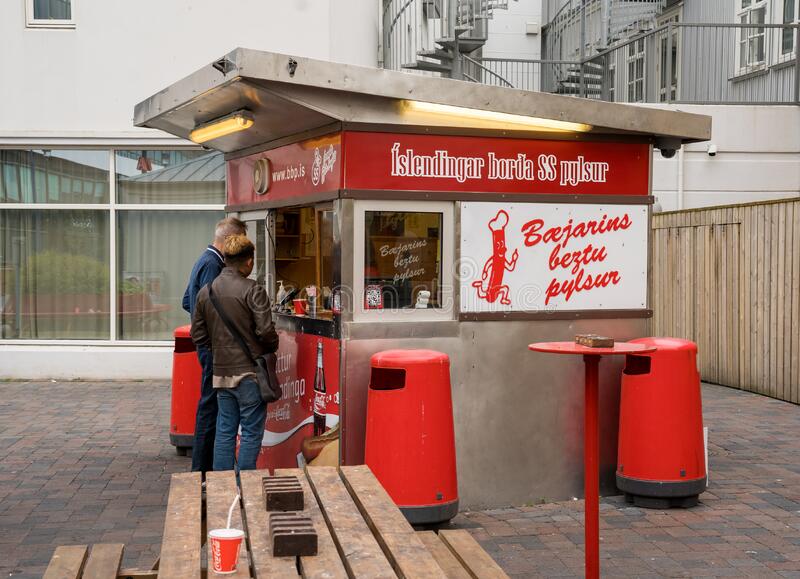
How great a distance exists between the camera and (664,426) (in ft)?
21.6

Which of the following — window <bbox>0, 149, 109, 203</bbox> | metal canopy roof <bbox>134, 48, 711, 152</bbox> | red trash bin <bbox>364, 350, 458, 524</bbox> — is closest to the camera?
metal canopy roof <bbox>134, 48, 711, 152</bbox>

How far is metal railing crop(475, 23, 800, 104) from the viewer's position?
1557 centimetres

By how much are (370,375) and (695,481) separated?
7.46 feet

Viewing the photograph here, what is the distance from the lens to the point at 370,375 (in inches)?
248

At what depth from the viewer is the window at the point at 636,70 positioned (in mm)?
16467

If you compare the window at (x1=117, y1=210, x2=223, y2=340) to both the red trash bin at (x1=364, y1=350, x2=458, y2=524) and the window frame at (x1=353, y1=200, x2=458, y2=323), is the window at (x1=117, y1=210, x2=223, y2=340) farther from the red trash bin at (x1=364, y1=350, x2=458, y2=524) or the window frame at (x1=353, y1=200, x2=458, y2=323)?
the red trash bin at (x1=364, y1=350, x2=458, y2=524)

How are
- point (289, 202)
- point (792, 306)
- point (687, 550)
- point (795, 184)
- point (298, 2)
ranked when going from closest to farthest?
point (687, 550), point (289, 202), point (792, 306), point (298, 2), point (795, 184)

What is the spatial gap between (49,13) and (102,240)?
121 inches

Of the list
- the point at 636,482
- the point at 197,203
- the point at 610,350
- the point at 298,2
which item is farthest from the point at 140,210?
the point at 610,350

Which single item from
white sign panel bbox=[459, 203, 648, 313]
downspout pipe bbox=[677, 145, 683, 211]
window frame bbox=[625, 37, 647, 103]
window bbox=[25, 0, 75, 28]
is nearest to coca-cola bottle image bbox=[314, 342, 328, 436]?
white sign panel bbox=[459, 203, 648, 313]

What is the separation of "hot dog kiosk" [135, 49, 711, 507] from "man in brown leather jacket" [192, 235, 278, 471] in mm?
446

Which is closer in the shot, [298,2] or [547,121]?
[547,121]

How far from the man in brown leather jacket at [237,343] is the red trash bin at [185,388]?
2.01 meters

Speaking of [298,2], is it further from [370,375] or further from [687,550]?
[687,550]
